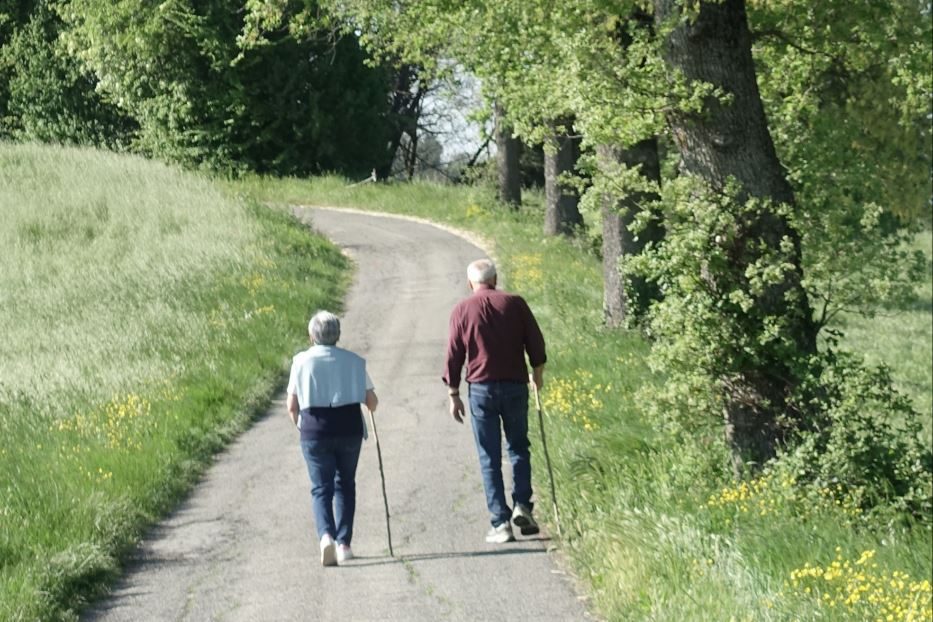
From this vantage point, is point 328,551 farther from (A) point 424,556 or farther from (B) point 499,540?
(B) point 499,540

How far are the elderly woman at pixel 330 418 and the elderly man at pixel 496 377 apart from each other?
31.7 inches

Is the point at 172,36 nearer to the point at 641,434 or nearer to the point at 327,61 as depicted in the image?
the point at 327,61

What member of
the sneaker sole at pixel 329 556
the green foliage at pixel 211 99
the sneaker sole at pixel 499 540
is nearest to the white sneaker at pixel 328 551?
the sneaker sole at pixel 329 556

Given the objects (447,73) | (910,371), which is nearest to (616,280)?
(447,73)

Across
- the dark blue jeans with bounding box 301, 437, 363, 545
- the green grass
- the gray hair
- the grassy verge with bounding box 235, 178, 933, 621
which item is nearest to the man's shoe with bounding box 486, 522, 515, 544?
the grassy verge with bounding box 235, 178, 933, 621

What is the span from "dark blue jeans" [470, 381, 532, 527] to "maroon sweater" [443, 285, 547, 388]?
0.10m

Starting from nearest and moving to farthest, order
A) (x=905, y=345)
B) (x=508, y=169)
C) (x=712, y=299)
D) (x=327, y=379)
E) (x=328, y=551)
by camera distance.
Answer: (x=328, y=551) → (x=327, y=379) → (x=712, y=299) → (x=508, y=169) → (x=905, y=345)

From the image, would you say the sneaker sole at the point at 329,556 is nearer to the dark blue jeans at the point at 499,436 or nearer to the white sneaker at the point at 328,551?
the white sneaker at the point at 328,551

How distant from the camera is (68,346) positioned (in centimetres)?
1830

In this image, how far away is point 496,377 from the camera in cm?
1035

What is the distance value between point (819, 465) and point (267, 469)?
4.94 meters

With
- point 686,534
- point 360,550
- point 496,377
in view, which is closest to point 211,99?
point 496,377

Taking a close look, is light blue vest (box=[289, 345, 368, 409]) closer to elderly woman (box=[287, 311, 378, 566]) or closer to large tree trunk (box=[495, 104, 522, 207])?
elderly woman (box=[287, 311, 378, 566])

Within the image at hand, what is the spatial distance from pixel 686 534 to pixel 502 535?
69.8 inches
